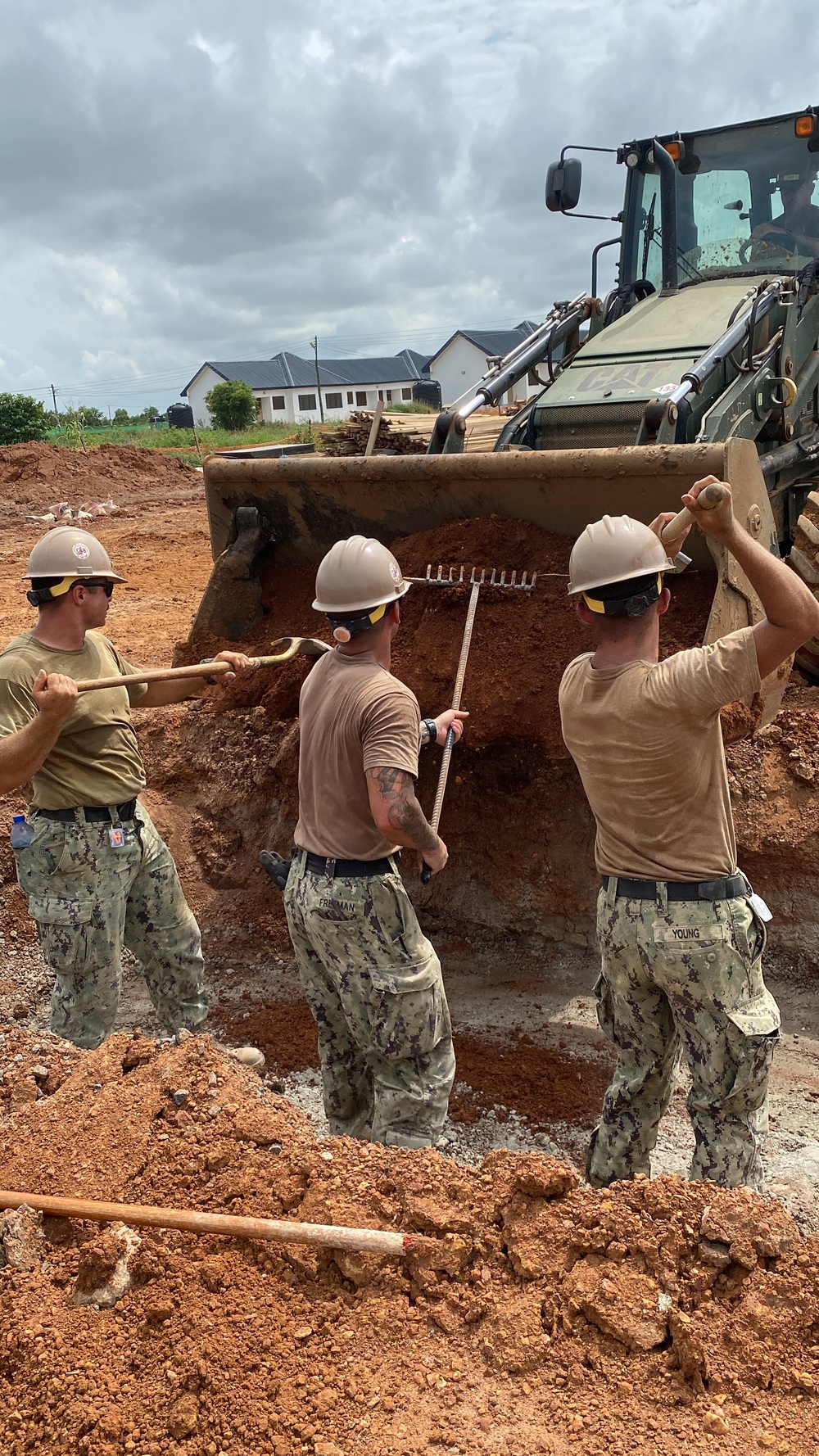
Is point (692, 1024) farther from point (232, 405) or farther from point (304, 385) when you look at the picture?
point (304, 385)

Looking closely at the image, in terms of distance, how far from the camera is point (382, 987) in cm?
354

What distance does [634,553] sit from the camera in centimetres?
304

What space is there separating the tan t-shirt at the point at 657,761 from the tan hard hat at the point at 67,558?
6.64 feet

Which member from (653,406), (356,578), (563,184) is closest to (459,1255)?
(356,578)

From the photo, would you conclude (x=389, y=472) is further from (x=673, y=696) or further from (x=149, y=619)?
(x=149, y=619)

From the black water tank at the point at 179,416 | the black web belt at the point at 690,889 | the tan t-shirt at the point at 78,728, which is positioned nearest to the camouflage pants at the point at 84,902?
the tan t-shirt at the point at 78,728

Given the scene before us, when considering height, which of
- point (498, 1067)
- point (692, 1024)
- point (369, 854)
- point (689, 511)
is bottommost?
point (498, 1067)

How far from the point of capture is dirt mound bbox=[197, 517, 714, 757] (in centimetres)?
518

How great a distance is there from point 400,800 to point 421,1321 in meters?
1.43

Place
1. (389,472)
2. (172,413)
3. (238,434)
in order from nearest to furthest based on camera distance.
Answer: (389,472) < (238,434) < (172,413)

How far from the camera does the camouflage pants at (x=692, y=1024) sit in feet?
10.4

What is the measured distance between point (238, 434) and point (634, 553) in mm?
37755

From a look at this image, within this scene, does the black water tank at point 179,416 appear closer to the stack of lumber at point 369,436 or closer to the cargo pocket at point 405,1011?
the stack of lumber at point 369,436

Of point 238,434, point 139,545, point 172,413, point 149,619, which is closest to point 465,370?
point 172,413
